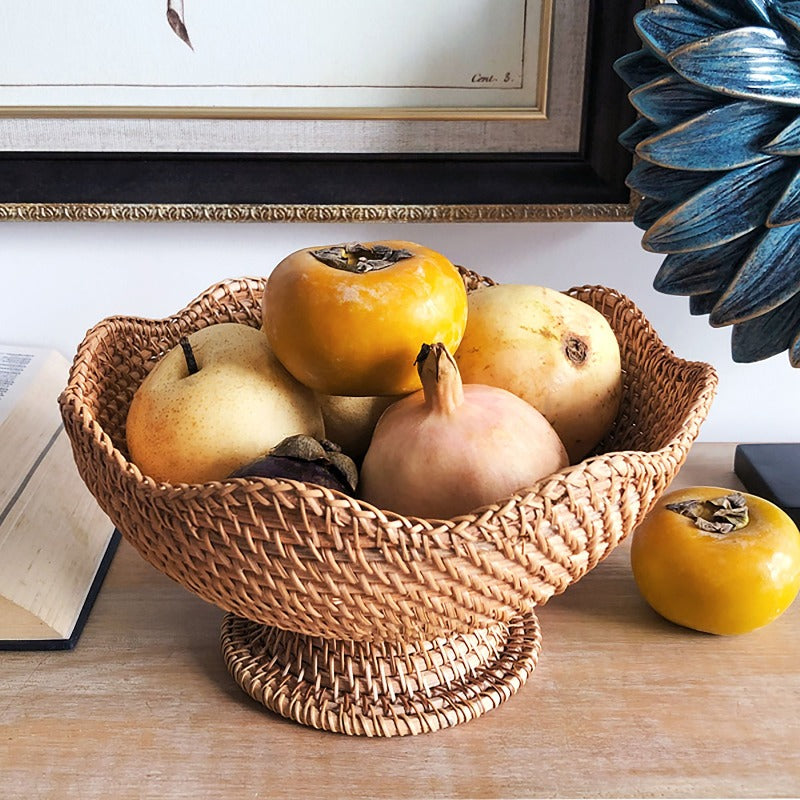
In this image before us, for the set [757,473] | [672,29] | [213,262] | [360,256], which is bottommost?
[757,473]

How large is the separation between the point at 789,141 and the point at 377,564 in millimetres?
330

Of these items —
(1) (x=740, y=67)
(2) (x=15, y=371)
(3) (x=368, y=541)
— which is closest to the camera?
(3) (x=368, y=541)

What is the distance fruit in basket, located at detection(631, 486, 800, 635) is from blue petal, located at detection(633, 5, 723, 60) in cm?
27

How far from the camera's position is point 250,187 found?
714 mm

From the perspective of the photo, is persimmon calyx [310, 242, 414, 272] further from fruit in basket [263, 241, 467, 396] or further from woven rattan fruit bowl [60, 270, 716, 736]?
Answer: woven rattan fruit bowl [60, 270, 716, 736]

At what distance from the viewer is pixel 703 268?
57 cm

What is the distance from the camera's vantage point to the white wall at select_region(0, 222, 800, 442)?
0.76 m

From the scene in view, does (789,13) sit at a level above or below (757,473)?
above

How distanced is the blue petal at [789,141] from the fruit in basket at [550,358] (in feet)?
0.45

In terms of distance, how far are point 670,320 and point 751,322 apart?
0.69 feet

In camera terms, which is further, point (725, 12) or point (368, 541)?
point (725, 12)

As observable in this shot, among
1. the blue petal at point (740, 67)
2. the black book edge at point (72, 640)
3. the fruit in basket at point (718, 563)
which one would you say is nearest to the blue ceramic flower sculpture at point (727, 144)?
the blue petal at point (740, 67)

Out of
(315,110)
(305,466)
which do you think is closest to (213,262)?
(315,110)

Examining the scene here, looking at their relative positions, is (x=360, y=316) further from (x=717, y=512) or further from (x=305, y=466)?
(x=717, y=512)
